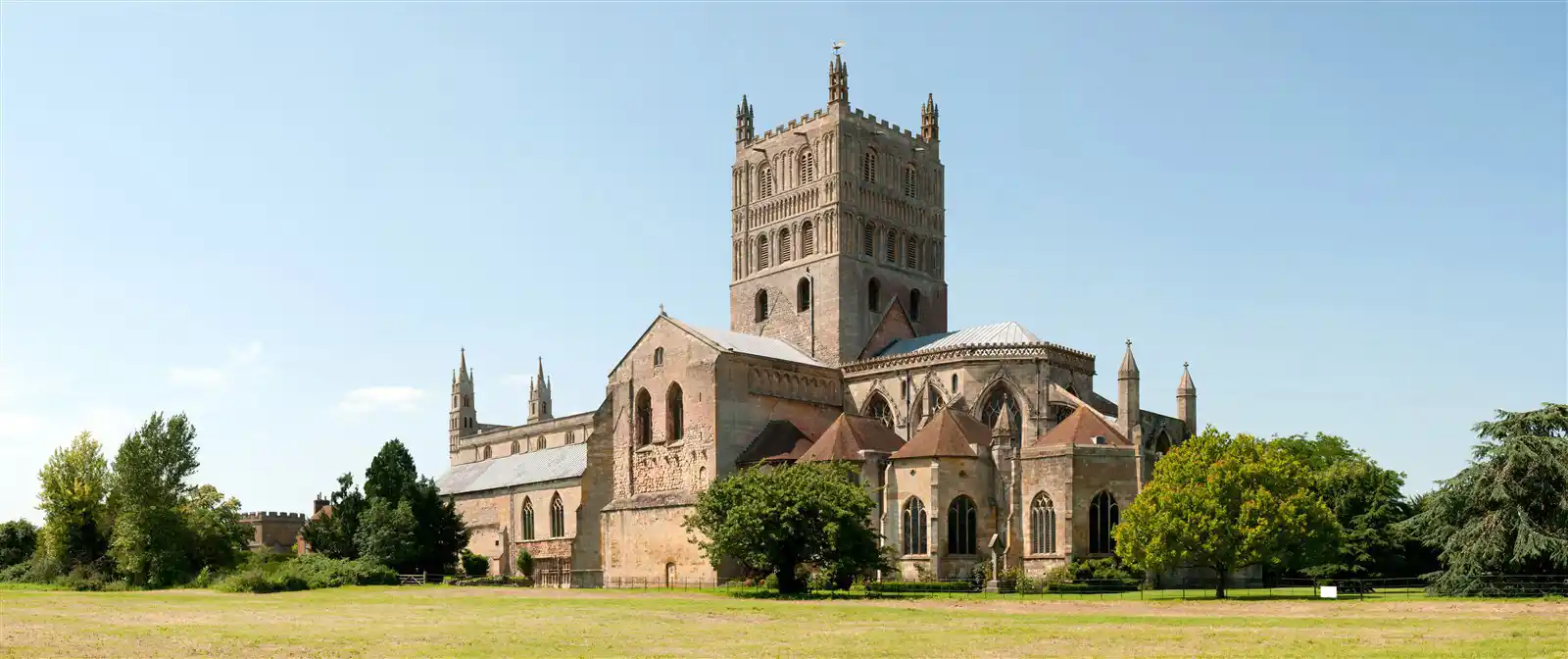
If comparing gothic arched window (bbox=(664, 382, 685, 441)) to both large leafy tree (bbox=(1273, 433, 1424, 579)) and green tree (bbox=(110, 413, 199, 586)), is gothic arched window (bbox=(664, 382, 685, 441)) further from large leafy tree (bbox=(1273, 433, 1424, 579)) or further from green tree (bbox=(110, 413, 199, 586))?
large leafy tree (bbox=(1273, 433, 1424, 579))

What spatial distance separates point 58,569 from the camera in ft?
244

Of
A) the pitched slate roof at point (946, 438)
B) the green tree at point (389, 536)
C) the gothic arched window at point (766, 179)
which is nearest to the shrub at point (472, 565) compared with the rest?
the green tree at point (389, 536)

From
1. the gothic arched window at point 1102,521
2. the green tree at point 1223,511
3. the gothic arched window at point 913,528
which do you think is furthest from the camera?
the gothic arched window at point 913,528

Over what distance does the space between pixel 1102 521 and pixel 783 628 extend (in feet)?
90.3

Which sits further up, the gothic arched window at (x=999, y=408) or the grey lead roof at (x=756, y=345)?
the grey lead roof at (x=756, y=345)

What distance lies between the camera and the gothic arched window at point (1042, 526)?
6100 centimetres

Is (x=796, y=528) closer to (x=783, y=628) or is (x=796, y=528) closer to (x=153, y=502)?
(x=783, y=628)

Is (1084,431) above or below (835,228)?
below

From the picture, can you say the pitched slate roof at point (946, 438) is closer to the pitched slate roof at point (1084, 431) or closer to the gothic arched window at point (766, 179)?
the pitched slate roof at point (1084, 431)

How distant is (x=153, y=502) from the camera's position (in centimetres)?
7294

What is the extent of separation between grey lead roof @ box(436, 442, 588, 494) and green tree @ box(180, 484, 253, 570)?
20550mm

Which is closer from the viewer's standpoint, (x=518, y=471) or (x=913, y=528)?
(x=913, y=528)

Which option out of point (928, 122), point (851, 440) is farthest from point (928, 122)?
point (851, 440)

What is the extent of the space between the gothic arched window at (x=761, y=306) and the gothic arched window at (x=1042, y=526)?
90.6 ft
